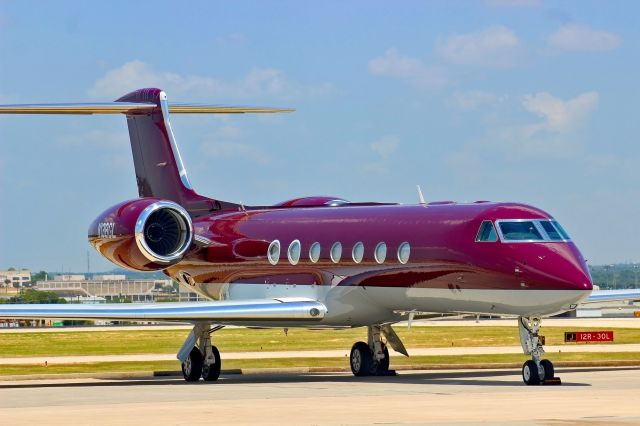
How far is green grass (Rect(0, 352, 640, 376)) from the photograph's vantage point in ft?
111

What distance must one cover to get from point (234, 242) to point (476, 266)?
7.84 m

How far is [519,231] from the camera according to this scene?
27.0 m

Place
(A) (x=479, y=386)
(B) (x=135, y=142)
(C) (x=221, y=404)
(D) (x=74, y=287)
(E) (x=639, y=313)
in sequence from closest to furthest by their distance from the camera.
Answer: (C) (x=221, y=404) → (A) (x=479, y=386) → (B) (x=135, y=142) → (E) (x=639, y=313) → (D) (x=74, y=287)

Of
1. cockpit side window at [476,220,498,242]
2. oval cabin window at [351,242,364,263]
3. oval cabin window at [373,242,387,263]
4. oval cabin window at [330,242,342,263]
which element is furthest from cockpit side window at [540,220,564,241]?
oval cabin window at [330,242,342,263]

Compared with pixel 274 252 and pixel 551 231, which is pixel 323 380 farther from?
pixel 551 231

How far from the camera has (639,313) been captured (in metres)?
76.2

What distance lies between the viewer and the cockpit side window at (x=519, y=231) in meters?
26.8

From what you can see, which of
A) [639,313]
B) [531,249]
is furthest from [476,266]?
[639,313]

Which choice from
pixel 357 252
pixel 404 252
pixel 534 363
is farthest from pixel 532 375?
pixel 357 252

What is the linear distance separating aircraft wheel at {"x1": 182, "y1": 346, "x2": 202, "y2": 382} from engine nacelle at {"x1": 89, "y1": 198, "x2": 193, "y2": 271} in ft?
7.69

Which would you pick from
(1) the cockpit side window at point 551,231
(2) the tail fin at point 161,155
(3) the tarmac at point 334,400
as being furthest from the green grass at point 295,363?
(1) the cockpit side window at point 551,231

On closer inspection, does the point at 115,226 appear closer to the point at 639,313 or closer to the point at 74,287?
the point at 639,313

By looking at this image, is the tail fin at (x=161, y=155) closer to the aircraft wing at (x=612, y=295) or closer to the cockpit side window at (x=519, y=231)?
the aircraft wing at (x=612, y=295)

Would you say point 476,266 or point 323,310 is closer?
point 476,266
